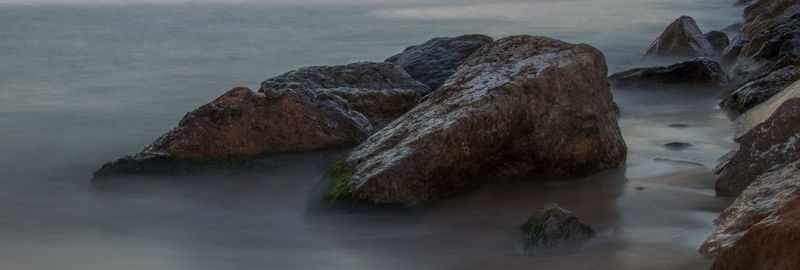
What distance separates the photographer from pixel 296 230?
4.00 meters

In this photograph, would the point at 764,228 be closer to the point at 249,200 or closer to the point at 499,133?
the point at 499,133

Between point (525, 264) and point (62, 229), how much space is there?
2308 mm

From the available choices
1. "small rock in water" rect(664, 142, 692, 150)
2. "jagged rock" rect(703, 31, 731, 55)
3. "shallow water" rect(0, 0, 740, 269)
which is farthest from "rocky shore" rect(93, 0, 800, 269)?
"jagged rock" rect(703, 31, 731, 55)

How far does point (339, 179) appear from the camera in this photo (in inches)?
172

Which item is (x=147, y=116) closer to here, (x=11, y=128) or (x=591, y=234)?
(x=11, y=128)

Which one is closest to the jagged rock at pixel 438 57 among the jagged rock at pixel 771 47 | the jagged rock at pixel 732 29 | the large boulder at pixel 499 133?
the large boulder at pixel 499 133

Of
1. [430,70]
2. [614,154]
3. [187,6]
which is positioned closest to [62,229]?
[614,154]

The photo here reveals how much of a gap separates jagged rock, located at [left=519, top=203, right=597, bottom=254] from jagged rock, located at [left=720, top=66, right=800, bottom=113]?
280 centimetres

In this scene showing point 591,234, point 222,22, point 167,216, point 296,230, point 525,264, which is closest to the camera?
point 525,264

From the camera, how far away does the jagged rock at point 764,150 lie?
3.89 m

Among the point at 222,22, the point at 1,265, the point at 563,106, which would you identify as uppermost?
the point at 222,22

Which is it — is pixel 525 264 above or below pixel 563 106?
below

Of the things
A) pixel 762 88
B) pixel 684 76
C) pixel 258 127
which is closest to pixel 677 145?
pixel 762 88

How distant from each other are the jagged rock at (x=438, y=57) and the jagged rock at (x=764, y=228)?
363 centimetres
